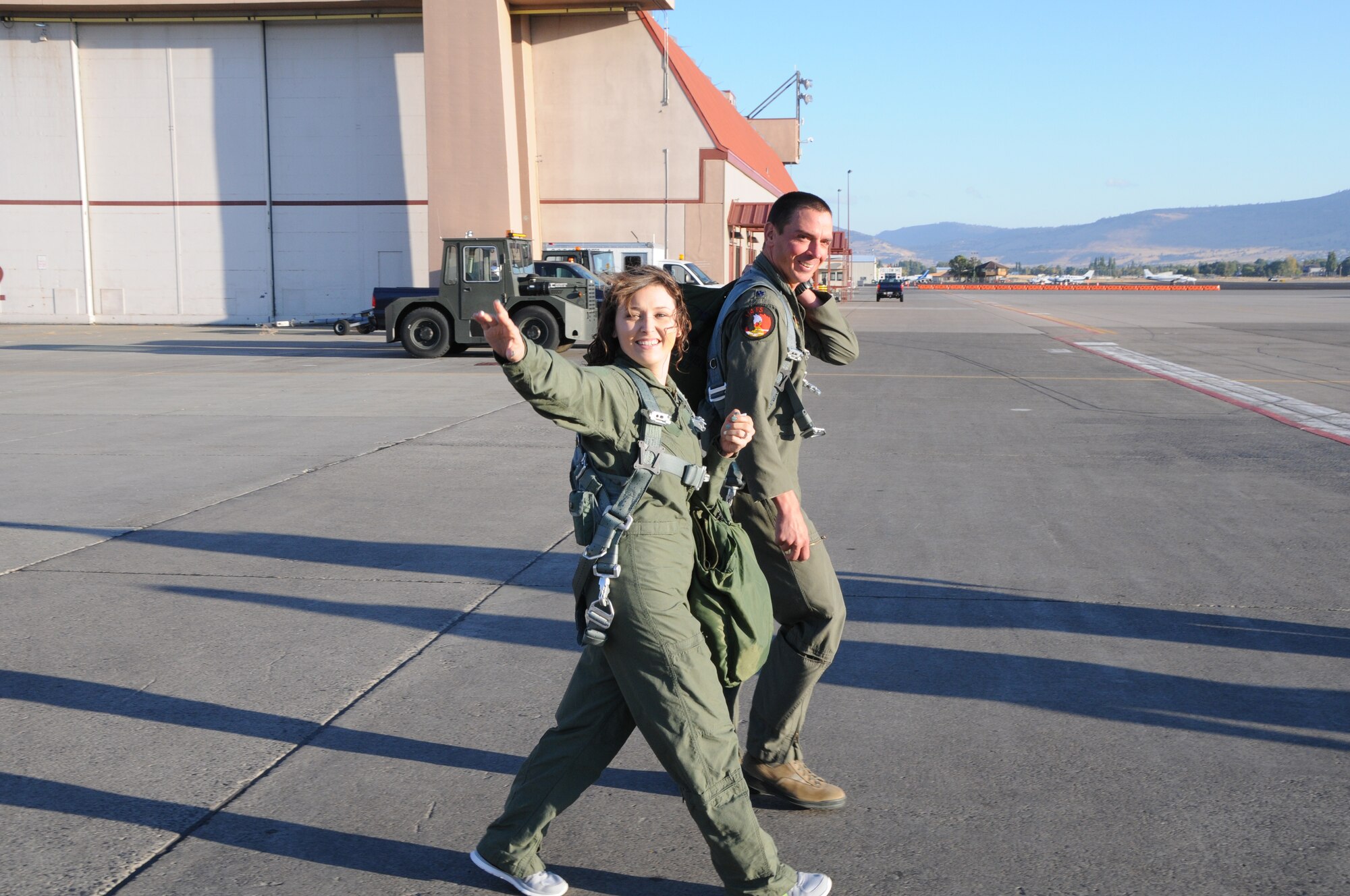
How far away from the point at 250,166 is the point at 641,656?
3604 centimetres

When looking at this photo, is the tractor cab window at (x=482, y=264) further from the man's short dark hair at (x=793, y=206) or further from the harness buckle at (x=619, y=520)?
the harness buckle at (x=619, y=520)

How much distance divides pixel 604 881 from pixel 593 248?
29568 millimetres

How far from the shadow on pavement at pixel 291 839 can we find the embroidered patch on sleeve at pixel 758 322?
1533 millimetres

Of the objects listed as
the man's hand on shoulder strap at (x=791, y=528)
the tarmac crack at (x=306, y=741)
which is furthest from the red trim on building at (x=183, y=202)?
the man's hand on shoulder strap at (x=791, y=528)

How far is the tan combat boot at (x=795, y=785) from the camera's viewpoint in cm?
361

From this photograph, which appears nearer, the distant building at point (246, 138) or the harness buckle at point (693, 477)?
the harness buckle at point (693, 477)

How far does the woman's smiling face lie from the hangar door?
33723mm

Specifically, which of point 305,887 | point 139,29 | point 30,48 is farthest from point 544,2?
point 305,887

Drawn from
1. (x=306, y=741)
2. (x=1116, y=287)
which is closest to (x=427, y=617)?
(x=306, y=741)

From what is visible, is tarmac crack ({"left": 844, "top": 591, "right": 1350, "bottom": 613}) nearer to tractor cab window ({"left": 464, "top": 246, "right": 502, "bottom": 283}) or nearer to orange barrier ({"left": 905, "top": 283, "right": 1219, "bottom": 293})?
tractor cab window ({"left": 464, "top": 246, "right": 502, "bottom": 283})

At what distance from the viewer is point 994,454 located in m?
10.5

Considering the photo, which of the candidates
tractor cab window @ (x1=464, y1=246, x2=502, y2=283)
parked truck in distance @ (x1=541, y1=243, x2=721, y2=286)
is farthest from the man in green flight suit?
parked truck in distance @ (x1=541, y1=243, x2=721, y2=286)

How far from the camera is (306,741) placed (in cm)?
415

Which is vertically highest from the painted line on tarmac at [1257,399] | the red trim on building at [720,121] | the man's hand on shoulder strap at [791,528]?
the red trim on building at [720,121]
